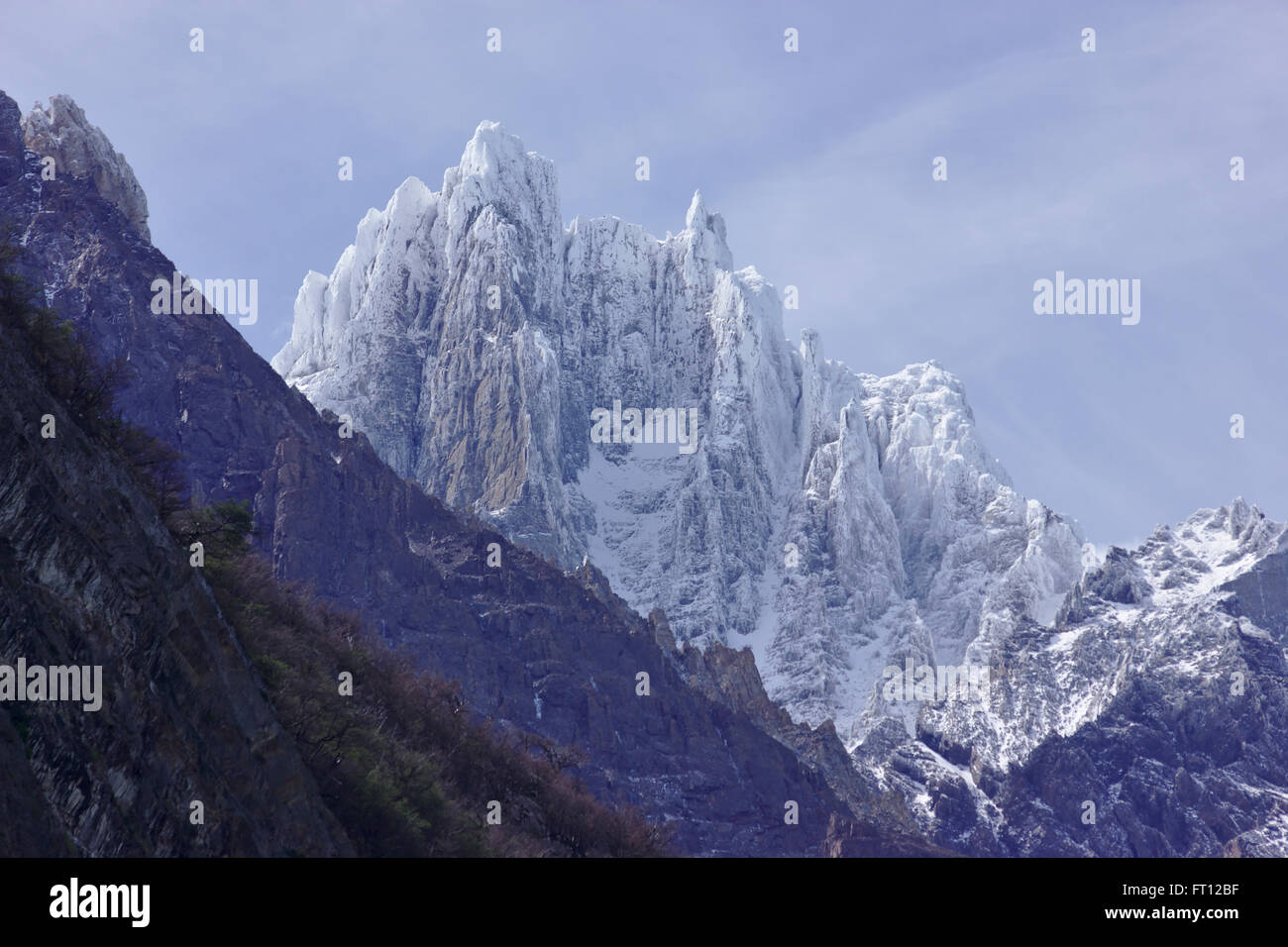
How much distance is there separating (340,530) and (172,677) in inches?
5335

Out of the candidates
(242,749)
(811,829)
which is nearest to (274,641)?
(242,749)

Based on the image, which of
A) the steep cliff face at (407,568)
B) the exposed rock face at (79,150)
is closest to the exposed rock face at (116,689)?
the steep cliff face at (407,568)

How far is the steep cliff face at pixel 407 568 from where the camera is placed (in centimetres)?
16450

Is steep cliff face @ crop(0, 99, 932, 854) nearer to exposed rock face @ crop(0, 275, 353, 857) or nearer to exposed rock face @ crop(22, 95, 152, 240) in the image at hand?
exposed rock face @ crop(22, 95, 152, 240)

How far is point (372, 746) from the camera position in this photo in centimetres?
5881

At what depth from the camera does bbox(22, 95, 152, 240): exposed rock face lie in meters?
179

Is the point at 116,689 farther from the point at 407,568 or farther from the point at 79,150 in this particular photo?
the point at 79,150

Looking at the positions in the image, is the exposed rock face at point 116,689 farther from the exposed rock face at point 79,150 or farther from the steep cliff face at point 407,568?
the exposed rock face at point 79,150

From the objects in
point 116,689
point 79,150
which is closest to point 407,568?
point 79,150

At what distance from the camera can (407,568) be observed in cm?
17725

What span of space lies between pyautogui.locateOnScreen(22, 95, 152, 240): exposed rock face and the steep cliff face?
26.3 ft

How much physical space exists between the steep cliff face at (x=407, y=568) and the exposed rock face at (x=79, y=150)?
803 centimetres
